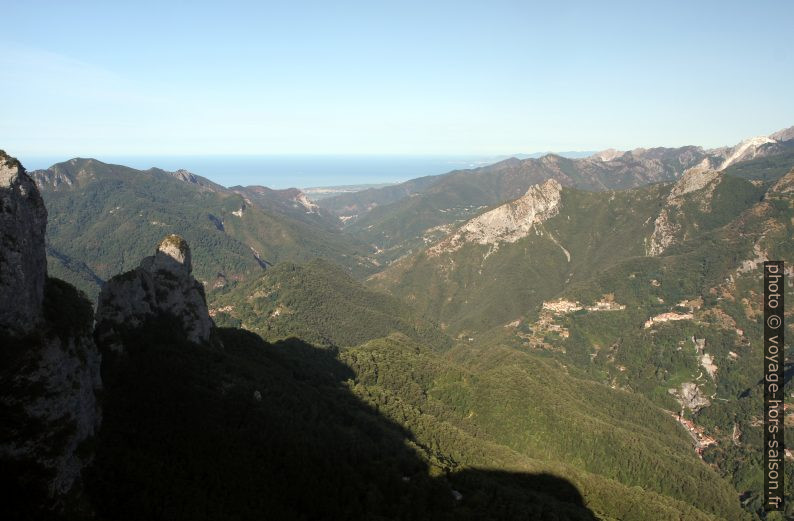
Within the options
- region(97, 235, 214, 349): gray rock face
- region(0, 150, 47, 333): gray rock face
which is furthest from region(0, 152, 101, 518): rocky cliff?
region(97, 235, 214, 349): gray rock face

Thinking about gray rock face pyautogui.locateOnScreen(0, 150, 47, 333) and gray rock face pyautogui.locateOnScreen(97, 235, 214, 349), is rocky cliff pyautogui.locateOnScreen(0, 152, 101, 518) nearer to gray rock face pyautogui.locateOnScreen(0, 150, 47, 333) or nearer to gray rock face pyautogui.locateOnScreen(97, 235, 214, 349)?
gray rock face pyautogui.locateOnScreen(0, 150, 47, 333)

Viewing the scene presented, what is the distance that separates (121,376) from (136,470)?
2136 cm

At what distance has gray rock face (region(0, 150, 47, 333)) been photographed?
50.6 metres

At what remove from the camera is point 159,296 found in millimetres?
103625

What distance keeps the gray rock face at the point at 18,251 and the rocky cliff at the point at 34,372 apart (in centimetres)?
8

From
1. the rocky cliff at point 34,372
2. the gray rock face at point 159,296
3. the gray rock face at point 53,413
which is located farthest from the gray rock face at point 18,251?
the gray rock face at point 159,296

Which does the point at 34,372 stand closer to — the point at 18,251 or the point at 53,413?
the point at 53,413

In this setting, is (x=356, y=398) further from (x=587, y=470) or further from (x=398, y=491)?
(x=587, y=470)

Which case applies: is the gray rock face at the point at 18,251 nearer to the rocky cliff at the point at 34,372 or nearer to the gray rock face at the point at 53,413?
the rocky cliff at the point at 34,372

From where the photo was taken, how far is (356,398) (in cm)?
14775

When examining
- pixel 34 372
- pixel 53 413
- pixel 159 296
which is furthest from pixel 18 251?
pixel 159 296

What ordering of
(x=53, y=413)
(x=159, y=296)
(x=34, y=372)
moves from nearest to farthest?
(x=34, y=372) → (x=53, y=413) → (x=159, y=296)

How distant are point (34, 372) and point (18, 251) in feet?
42.6

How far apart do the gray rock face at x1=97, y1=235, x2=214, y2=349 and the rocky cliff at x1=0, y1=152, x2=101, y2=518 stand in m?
28.8
